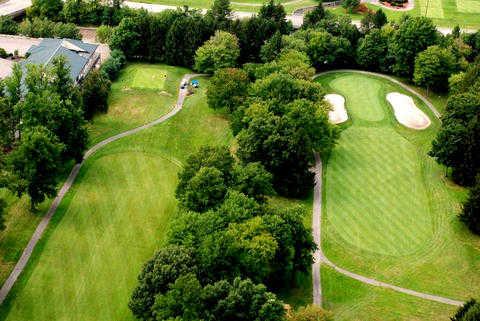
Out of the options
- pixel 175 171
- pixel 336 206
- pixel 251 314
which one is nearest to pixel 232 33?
pixel 175 171

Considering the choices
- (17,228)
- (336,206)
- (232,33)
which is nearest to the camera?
(17,228)

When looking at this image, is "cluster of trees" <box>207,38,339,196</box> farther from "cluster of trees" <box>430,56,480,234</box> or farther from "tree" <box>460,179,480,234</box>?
"tree" <box>460,179,480,234</box>

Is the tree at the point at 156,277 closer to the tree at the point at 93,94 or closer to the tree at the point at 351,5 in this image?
the tree at the point at 93,94

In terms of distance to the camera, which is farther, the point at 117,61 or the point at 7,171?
the point at 117,61

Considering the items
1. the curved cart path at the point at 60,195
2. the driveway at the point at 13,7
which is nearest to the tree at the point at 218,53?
the curved cart path at the point at 60,195

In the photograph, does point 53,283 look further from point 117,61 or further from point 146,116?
point 117,61

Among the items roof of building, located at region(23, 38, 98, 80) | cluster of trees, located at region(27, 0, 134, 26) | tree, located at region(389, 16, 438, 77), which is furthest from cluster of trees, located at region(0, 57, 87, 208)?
tree, located at region(389, 16, 438, 77)
